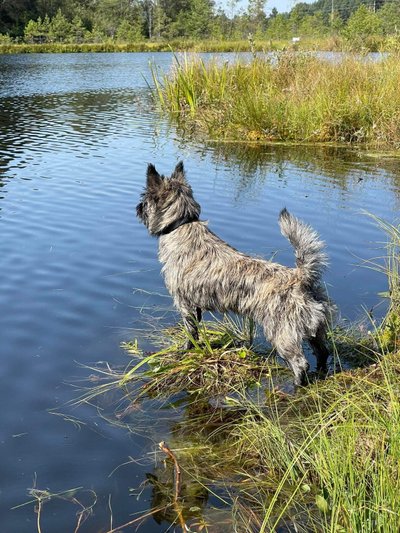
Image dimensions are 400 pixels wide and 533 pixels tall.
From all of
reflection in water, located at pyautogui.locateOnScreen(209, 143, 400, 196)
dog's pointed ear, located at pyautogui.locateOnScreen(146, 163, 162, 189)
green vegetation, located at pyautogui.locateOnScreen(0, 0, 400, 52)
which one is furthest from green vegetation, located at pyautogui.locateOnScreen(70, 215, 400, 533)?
green vegetation, located at pyautogui.locateOnScreen(0, 0, 400, 52)

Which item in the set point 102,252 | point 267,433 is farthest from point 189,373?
point 102,252

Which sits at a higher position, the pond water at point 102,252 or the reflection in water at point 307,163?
the reflection in water at point 307,163

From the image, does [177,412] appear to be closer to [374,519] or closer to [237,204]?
[374,519]

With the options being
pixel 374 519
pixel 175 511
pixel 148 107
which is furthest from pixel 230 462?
pixel 148 107

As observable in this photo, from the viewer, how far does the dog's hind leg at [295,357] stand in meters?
4.75

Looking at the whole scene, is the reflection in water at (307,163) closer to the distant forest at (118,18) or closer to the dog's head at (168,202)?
the dog's head at (168,202)

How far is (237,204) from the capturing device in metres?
10.2

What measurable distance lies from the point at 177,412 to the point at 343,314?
223cm

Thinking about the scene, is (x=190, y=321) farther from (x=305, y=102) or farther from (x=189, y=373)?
(x=305, y=102)

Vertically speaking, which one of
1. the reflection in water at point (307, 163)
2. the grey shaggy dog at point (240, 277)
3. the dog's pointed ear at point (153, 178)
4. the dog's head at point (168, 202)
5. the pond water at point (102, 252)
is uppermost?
the dog's pointed ear at point (153, 178)

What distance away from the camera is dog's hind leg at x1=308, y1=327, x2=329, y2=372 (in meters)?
4.92

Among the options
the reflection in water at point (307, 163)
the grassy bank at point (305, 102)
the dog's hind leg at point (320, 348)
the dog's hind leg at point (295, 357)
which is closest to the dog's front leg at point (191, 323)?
the dog's hind leg at point (295, 357)

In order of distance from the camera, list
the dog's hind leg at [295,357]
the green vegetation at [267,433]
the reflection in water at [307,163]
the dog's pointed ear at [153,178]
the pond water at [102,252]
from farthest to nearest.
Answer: the reflection in water at [307,163], the dog's pointed ear at [153,178], the dog's hind leg at [295,357], the pond water at [102,252], the green vegetation at [267,433]

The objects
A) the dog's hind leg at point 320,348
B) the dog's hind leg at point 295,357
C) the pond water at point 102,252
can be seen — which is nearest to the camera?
the pond water at point 102,252
